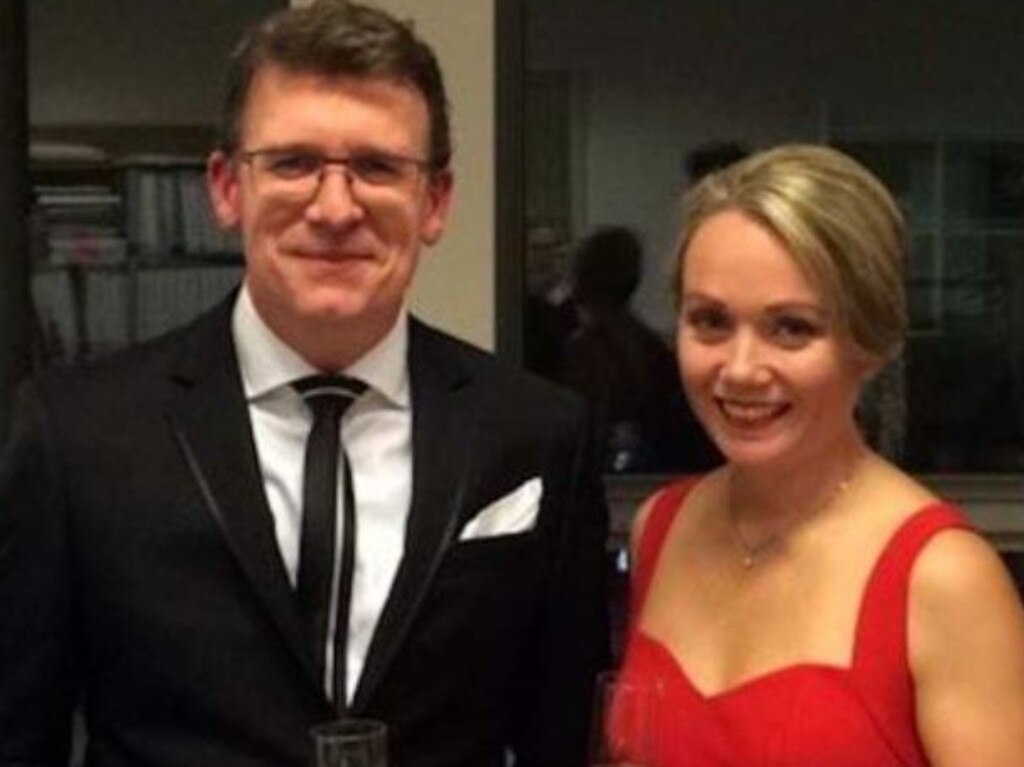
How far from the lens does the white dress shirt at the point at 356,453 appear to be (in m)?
1.78

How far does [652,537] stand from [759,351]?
0.35 m

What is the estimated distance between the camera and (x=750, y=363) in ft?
5.82

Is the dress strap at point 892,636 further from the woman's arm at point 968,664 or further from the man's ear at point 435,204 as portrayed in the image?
the man's ear at point 435,204

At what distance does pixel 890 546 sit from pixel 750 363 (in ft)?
0.69

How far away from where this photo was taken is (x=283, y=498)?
1800mm

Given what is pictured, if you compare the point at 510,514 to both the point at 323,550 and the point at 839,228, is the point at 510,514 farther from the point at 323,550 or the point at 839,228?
the point at 839,228

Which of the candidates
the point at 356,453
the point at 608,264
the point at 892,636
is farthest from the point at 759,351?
the point at 608,264

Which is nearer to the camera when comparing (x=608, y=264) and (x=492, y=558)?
(x=492, y=558)

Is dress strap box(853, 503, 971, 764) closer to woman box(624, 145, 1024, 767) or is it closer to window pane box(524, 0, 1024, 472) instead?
woman box(624, 145, 1024, 767)

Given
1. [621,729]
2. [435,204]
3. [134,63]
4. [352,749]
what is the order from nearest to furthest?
1. [352,749]
2. [621,729]
3. [435,204]
4. [134,63]

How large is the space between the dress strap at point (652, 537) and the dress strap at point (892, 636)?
0.32 meters

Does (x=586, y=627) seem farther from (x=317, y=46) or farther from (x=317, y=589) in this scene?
(x=317, y=46)

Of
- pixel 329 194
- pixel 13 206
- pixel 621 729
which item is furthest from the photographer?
pixel 13 206

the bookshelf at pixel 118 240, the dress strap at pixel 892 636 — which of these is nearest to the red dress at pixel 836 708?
the dress strap at pixel 892 636
